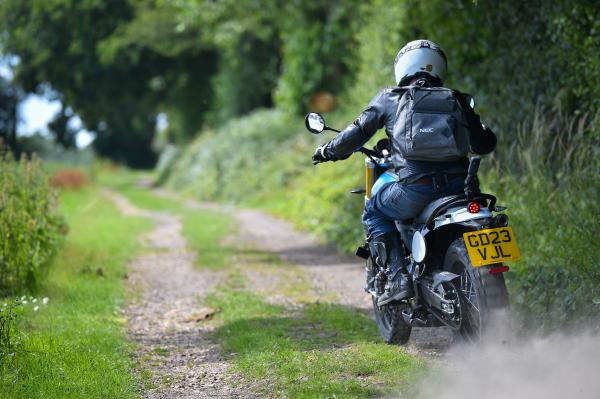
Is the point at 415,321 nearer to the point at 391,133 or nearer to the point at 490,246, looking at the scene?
the point at 490,246

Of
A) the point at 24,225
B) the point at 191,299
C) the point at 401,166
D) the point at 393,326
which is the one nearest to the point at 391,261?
the point at 393,326

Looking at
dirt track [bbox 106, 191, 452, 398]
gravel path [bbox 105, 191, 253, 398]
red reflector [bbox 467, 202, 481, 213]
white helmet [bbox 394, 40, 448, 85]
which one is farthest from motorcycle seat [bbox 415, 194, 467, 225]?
gravel path [bbox 105, 191, 253, 398]

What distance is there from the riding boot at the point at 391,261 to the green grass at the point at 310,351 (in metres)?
0.43

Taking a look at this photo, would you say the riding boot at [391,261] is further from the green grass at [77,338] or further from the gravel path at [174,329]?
the green grass at [77,338]

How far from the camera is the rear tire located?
649cm

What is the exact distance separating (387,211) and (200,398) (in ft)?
6.02

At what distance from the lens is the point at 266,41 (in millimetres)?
31688

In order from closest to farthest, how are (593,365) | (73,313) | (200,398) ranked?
(593,365) → (200,398) → (73,313)

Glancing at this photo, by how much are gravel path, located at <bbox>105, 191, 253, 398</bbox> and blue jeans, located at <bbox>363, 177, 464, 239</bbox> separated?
60.5 inches

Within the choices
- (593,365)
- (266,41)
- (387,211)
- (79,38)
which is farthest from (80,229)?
(79,38)

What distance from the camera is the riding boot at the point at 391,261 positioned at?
618 cm

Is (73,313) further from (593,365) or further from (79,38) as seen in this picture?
(79,38)

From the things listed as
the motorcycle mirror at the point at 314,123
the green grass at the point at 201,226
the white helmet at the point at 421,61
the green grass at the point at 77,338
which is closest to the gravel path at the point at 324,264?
the green grass at the point at 201,226

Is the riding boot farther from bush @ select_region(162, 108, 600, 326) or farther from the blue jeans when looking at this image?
bush @ select_region(162, 108, 600, 326)
